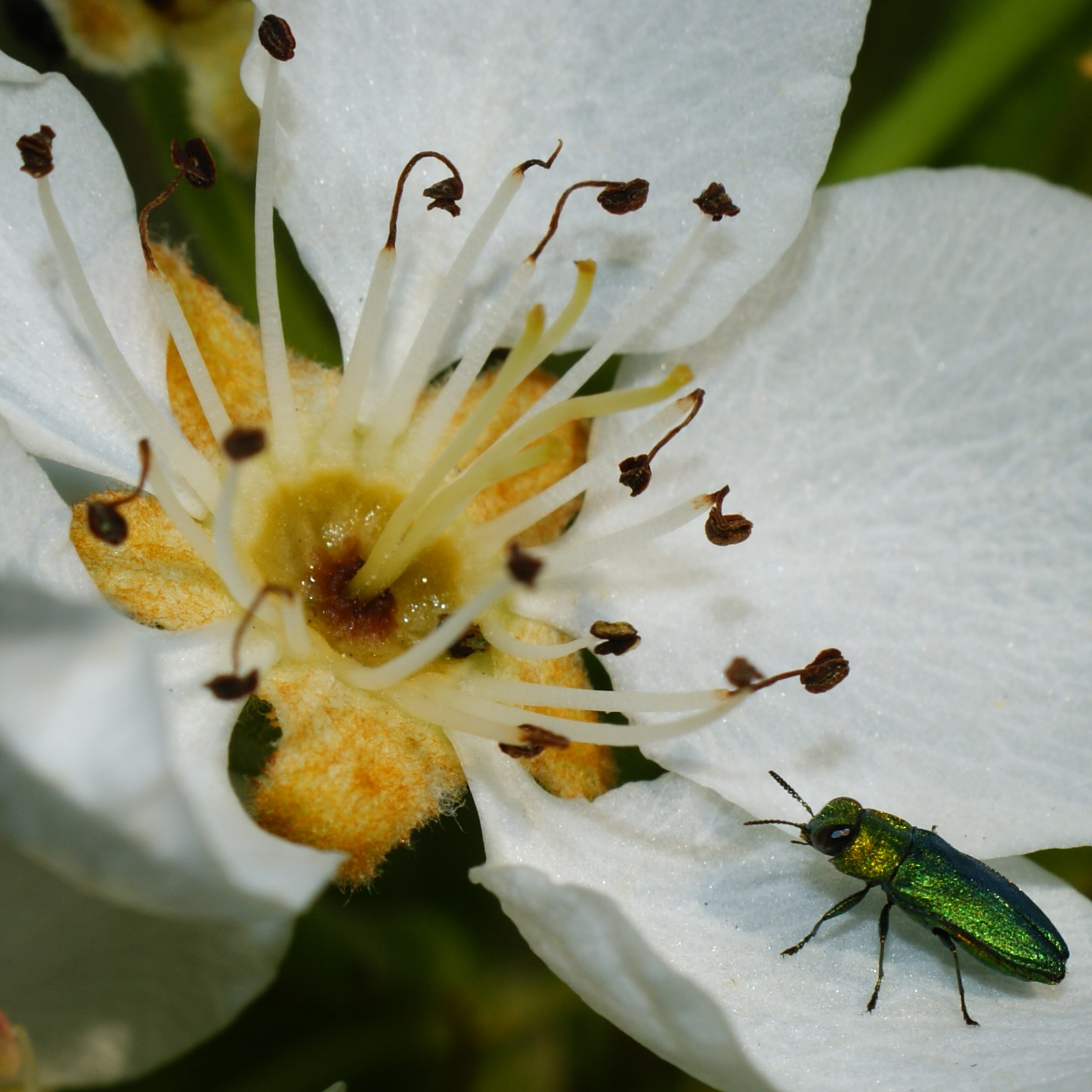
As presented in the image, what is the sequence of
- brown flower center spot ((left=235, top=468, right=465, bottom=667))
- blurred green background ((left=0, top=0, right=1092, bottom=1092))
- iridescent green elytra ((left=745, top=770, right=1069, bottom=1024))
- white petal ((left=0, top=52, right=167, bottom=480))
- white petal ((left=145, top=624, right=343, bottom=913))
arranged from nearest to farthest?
1. white petal ((left=145, top=624, right=343, bottom=913))
2. iridescent green elytra ((left=745, top=770, right=1069, bottom=1024))
3. white petal ((left=0, top=52, right=167, bottom=480))
4. brown flower center spot ((left=235, top=468, right=465, bottom=667))
5. blurred green background ((left=0, top=0, right=1092, bottom=1092))

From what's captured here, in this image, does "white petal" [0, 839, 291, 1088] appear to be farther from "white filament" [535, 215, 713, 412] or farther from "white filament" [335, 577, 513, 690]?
"white filament" [535, 215, 713, 412]

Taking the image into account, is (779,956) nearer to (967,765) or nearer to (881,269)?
(967,765)

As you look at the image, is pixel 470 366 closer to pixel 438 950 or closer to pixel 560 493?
pixel 560 493

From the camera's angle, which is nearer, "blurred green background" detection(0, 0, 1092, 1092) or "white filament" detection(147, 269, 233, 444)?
"white filament" detection(147, 269, 233, 444)

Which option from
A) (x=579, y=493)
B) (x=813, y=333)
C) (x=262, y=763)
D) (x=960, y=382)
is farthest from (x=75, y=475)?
(x=960, y=382)

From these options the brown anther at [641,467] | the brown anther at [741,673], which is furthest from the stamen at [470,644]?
the brown anther at [741,673]

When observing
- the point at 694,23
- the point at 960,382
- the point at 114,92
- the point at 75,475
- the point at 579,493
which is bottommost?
the point at 75,475

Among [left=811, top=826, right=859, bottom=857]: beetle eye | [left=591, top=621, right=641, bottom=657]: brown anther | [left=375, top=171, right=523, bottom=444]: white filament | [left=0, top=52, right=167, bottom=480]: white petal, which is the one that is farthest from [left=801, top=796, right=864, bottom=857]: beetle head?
[left=0, top=52, right=167, bottom=480]: white petal

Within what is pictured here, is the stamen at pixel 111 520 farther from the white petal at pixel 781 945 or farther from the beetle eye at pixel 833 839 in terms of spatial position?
the beetle eye at pixel 833 839
